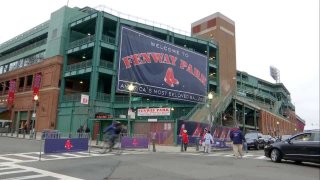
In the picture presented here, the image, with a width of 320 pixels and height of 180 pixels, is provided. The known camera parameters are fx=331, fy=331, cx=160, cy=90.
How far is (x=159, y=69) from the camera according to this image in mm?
44500

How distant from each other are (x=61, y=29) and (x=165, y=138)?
23899 millimetres

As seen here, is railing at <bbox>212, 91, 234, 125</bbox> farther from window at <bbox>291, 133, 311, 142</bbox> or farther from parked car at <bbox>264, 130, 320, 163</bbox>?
window at <bbox>291, 133, 311, 142</bbox>

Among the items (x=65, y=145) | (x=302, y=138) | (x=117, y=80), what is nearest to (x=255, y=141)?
(x=302, y=138)

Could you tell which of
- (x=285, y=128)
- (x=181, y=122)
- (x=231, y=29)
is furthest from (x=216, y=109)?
(x=285, y=128)

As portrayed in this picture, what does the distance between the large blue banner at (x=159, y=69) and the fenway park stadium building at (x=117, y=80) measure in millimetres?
126

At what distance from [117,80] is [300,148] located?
91.6 ft

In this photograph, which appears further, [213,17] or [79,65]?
[213,17]

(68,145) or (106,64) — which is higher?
(106,64)

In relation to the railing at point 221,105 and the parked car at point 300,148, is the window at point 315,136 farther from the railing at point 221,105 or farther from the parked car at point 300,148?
the railing at point 221,105

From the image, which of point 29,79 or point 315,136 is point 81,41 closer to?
point 29,79

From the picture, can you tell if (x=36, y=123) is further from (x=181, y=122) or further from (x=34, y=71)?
(x=181, y=122)

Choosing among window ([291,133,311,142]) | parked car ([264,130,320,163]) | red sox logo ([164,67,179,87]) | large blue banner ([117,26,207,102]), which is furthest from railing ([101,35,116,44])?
window ([291,133,311,142])

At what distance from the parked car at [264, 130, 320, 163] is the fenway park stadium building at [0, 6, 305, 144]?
14.6 meters

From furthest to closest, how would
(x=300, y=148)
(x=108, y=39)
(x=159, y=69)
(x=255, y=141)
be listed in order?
(x=159, y=69)
(x=108, y=39)
(x=255, y=141)
(x=300, y=148)
